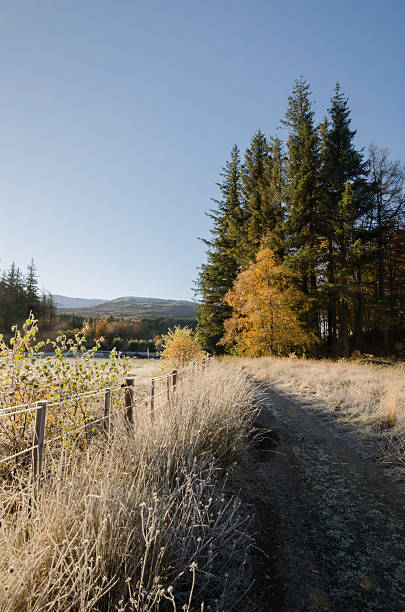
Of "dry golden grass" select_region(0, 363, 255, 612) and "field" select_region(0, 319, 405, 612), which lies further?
"field" select_region(0, 319, 405, 612)

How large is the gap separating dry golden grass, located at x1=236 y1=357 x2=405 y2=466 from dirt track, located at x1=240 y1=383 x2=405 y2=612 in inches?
22.8

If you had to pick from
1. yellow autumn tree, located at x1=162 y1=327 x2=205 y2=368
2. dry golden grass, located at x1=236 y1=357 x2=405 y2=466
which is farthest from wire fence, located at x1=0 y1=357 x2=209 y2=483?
yellow autumn tree, located at x1=162 y1=327 x2=205 y2=368

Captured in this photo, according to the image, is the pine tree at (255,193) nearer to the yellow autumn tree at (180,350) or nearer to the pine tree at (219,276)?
the pine tree at (219,276)

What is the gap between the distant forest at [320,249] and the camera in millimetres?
19922

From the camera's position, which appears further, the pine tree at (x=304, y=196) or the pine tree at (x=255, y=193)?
the pine tree at (x=255, y=193)

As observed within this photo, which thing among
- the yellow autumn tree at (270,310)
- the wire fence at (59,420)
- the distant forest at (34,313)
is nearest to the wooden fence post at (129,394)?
the wire fence at (59,420)

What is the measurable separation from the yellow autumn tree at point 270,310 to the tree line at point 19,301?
4359 centimetres

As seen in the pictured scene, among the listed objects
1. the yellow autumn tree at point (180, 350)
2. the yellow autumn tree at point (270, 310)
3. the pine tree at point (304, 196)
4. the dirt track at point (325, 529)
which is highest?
the pine tree at point (304, 196)

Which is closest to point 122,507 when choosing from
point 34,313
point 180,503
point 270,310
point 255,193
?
point 180,503

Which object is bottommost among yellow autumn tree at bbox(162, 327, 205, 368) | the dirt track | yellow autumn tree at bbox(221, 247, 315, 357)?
the dirt track

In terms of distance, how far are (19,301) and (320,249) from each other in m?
52.1

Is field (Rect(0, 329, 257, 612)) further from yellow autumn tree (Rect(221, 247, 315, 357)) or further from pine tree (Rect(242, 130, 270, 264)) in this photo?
pine tree (Rect(242, 130, 270, 264))

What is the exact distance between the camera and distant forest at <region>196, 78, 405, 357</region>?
784 inches

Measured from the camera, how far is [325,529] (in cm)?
285
